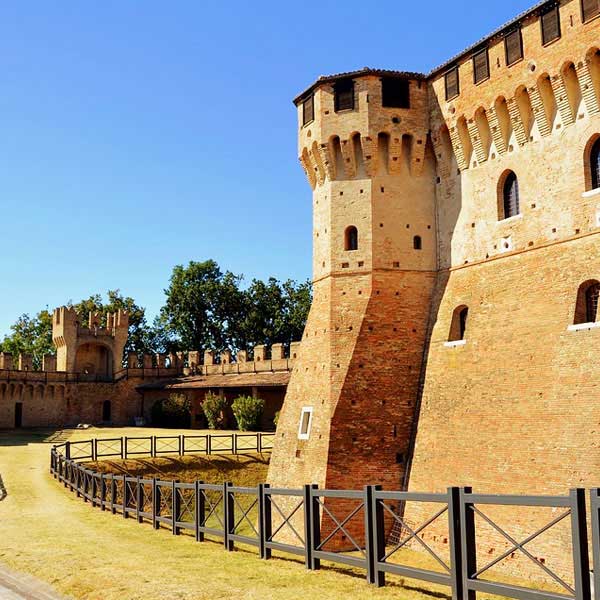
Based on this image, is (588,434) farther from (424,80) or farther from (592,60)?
(424,80)

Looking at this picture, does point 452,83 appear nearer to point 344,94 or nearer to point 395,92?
point 395,92

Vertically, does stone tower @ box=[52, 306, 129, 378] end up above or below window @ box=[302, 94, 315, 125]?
below

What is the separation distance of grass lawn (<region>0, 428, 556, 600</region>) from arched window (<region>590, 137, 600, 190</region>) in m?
11.2

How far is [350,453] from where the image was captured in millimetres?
20922

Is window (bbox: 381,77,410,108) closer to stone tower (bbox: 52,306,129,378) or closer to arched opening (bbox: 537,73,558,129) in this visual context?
arched opening (bbox: 537,73,558,129)

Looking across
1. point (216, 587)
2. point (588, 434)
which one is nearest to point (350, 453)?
point (588, 434)

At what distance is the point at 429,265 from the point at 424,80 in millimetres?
6163

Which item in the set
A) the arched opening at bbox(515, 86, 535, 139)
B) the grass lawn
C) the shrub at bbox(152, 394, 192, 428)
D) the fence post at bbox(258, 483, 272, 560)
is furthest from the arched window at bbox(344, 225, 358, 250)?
the shrub at bbox(152, 394, 192, 428)

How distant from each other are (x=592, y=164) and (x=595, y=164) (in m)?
0.07

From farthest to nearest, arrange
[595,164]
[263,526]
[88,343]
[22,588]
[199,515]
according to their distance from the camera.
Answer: [88,343]
[595,164]
[199,515]
[263,526]
[22,588]

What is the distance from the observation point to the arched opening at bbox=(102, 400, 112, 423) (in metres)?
55.2

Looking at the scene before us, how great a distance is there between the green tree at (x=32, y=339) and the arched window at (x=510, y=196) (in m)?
57.4

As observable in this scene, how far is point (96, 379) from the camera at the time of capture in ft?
183

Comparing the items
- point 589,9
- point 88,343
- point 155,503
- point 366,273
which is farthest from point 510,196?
point 88,343
